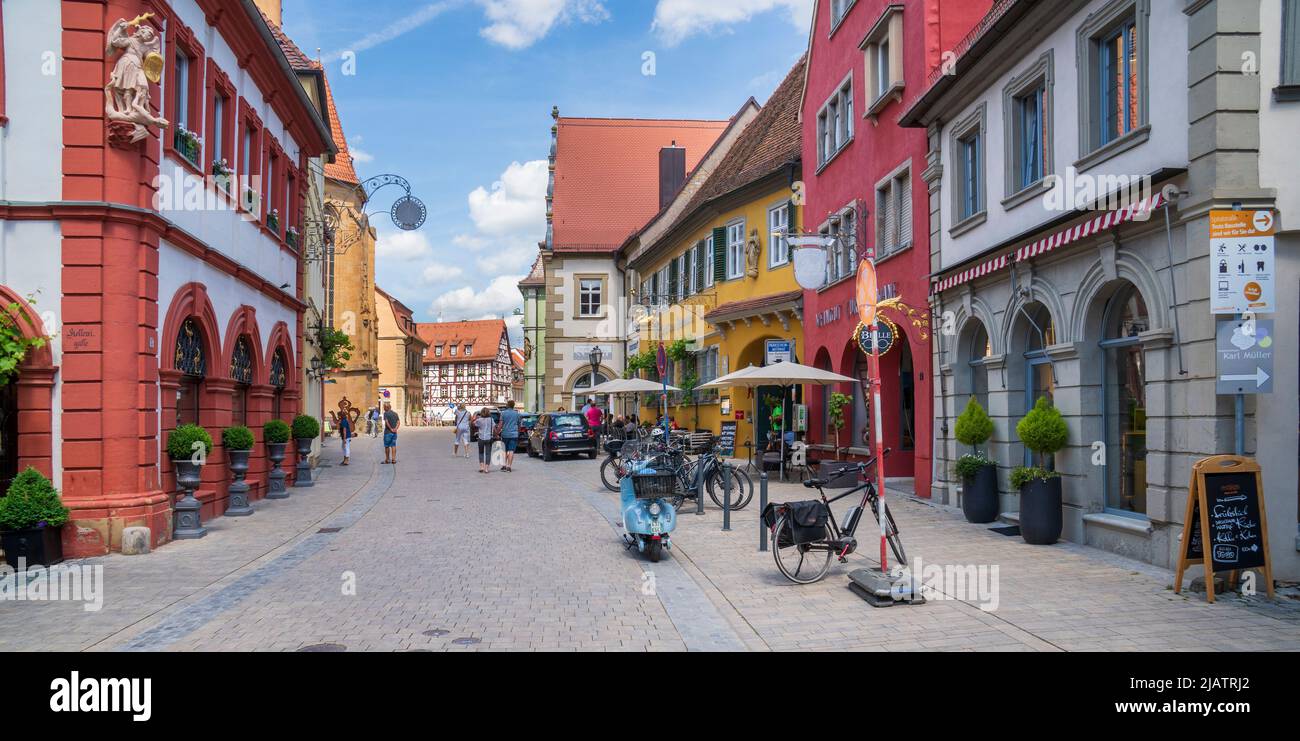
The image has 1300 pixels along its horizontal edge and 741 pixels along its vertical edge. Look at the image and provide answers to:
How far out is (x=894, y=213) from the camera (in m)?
18.4

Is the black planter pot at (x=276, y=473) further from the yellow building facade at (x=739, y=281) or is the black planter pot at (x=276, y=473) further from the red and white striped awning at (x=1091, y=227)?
the red and white striped awning at (x=1091, y=227)

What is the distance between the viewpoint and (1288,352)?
856 cm

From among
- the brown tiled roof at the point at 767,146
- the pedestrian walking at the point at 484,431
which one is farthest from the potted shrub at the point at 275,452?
the brown tiled roof at the point at 767,146

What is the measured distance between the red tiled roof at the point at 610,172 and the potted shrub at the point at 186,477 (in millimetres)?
38689

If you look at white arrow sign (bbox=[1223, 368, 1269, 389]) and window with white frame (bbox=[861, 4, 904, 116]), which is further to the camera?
window with white frame (bbox=[861, 4, 904, 116])

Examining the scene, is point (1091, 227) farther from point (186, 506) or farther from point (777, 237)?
point (777, 237)

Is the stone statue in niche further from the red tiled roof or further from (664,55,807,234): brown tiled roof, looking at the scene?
the red tiled roof

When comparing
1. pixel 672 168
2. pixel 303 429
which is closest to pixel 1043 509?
pixel 303 429

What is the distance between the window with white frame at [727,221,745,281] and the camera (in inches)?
1111

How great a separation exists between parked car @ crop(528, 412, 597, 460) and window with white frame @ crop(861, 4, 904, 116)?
14888 millimetres

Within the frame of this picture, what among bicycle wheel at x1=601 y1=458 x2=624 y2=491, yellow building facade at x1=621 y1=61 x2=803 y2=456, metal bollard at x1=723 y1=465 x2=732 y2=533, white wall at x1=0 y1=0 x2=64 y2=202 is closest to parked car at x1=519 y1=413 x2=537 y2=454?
yellow building facade at x1=621 y1=61 x2=803 y2=456

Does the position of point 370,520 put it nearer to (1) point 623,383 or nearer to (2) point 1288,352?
(2) point 1288,352

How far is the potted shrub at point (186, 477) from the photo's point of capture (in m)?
12.5
